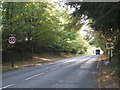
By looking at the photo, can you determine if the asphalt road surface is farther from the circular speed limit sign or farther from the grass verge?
the circular speed limit sign

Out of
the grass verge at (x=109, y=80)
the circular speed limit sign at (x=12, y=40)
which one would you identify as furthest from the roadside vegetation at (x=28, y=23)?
the grass verge at (x=109, y=80)

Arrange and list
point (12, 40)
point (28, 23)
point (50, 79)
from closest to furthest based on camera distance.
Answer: point (50, 79) < point (12, 40) < point (28, 23)

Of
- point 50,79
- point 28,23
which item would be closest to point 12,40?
point 28,23

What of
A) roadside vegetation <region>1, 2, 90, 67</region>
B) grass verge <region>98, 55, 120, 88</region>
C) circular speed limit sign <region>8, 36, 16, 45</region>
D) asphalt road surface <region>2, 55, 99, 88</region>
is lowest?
asphalt road surface <region>2, 55, 99, 88</region>

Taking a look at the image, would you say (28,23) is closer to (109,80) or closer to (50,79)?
(50,79)

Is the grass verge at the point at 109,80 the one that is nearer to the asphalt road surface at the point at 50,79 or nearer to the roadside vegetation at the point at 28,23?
the asphalt road surface at the point at 50,79

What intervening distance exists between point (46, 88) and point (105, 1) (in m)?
5.28

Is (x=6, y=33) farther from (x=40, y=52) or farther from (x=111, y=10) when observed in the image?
(x=40, y=52)

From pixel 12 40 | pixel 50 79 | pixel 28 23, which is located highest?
pixel 28 23

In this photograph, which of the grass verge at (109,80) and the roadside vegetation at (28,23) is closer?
the grass verge at (109,80)

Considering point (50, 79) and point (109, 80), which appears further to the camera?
point (50, 79)

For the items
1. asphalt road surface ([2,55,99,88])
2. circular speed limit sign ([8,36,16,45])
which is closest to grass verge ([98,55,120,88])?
asphalt road surface ([2,55,99,88])

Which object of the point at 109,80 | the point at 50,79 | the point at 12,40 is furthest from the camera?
the point at 12,40

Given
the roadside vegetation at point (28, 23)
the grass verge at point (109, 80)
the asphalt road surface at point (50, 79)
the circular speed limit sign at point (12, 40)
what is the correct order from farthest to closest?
the roadside vegetation at point (28, 23)
the circular speed limit sign at point (12, 40)
the asphalt road surface at point (50, 79)
the grass verge at point (109, 80)
